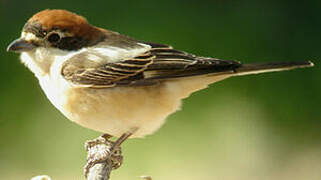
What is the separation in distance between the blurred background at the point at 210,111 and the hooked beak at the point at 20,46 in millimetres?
1703

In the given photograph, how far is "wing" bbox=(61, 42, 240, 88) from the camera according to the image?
3.17 meters

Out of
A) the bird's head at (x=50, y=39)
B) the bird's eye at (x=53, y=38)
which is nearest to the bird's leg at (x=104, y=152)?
the bird's head at (x=50, y=39)

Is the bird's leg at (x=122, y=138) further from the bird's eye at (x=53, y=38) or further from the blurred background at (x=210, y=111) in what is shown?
the blurred background at (x=210, y=111)

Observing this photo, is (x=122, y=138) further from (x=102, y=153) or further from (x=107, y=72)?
(x=107, y=72)

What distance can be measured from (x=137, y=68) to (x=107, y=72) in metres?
0.14

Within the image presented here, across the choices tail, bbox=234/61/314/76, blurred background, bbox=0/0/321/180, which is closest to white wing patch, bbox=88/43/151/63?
tail, bbox=234/61/314/76

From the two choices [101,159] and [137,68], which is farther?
[137,68]

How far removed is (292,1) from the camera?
6480mm

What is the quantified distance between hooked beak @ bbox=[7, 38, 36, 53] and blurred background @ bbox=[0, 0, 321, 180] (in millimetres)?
1703

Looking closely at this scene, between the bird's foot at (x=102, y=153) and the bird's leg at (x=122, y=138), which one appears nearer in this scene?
the bird's foot at (x=102, y=153)

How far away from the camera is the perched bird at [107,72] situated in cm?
310

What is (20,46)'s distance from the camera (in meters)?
3.09

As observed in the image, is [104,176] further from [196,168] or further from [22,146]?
[22,146]

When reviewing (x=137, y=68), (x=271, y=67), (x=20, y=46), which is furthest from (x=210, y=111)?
(x=20, y=46)
